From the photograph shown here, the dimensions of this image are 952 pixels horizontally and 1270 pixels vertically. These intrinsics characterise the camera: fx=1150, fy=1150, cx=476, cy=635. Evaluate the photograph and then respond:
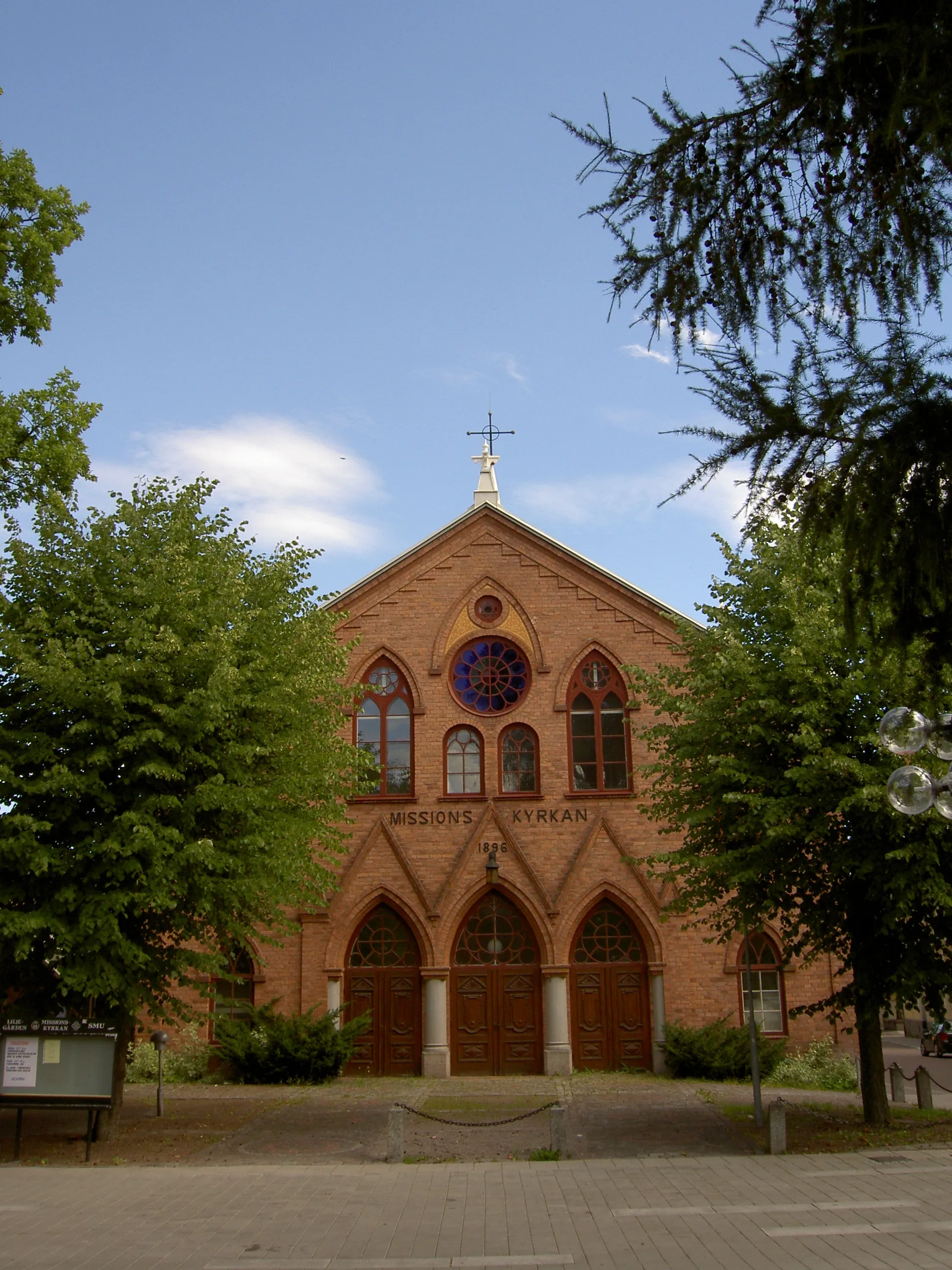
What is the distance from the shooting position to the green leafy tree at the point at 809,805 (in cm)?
Result: 1340

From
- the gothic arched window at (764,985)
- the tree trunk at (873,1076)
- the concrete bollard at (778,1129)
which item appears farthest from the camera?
the gothic arched window at (764,985)

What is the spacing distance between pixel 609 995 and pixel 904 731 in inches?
587

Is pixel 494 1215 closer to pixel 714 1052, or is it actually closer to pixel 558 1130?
pixel 558 1130

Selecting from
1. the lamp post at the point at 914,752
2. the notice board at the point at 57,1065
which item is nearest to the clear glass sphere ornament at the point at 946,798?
the lamp post at the point at 914,752

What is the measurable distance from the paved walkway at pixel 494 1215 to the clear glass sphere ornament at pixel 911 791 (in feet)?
11.1

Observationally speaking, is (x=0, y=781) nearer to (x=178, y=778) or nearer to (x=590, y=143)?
(x=178, y=778)

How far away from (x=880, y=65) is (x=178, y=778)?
11.4m

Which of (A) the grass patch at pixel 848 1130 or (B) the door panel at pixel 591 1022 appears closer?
(A) the grass patch at pixel 848 1130

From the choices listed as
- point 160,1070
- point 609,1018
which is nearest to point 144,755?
point 160,1070

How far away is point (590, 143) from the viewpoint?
499 cm

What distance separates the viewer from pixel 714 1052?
20.1 m

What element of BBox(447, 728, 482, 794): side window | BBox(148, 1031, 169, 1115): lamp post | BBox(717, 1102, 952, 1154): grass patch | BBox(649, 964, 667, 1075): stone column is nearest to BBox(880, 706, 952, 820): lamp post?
BBox(717, 1102, 952, 1154): grass patch

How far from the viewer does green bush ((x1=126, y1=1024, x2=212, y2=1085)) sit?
2102 centimetres

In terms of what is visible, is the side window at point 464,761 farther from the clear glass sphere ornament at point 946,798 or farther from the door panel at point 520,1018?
the clear glass sphere ornament at point 946,798
